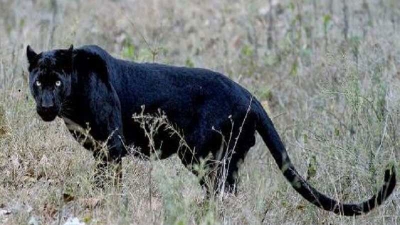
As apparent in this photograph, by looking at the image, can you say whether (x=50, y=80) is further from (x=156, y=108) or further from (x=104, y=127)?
(x=156, y=108)

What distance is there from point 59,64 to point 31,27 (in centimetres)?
719

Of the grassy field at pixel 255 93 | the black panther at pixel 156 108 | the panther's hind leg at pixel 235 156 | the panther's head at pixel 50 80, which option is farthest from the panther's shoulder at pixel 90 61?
the panther's hind leg at pixel 235 156

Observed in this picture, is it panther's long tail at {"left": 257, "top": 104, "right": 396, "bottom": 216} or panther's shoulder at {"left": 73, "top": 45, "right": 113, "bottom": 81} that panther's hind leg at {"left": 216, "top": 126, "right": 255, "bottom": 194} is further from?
panther's shoulder at {"left": 73, "top": 45, "right": 113, "bottom": 81}

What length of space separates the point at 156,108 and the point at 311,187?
1.28m

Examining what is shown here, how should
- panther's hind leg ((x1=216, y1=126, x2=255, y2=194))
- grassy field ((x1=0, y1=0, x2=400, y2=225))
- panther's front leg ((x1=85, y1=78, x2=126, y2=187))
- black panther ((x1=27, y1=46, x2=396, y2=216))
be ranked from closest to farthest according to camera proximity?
grassy field ((x1=0, y1=0, x2=400, y2=225)), black panther ((x1=27, y1=46, x2=396, y2=216)), panther's front leg ((x1=85, y1=78, x2=126, y2=187)), panther's hind leg ((x1=216, y1=126, x2=255, y2=194))

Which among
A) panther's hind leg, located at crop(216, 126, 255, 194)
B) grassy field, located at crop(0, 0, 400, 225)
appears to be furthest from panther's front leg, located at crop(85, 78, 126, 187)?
panther's hind leg, located at crop(216, 126, 255, 194)

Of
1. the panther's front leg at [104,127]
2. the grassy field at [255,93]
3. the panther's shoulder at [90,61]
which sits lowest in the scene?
the grassy field at [255,93]

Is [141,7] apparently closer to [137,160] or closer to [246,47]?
[246,47]

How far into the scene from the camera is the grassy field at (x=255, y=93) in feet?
19.5

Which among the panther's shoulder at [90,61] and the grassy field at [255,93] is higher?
the panther's shoulder at [90,61]

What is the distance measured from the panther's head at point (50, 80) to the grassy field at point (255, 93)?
20.2 inches

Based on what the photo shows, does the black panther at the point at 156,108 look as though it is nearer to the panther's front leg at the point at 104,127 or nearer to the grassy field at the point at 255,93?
the panther's front leg at the point at 104,127

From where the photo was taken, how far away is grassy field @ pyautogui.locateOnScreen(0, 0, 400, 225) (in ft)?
19.5

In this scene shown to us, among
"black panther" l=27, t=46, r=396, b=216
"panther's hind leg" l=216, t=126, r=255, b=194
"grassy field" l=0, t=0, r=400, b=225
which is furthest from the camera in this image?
"panther's hind leg" l=216, t=126, r=255, b=194
